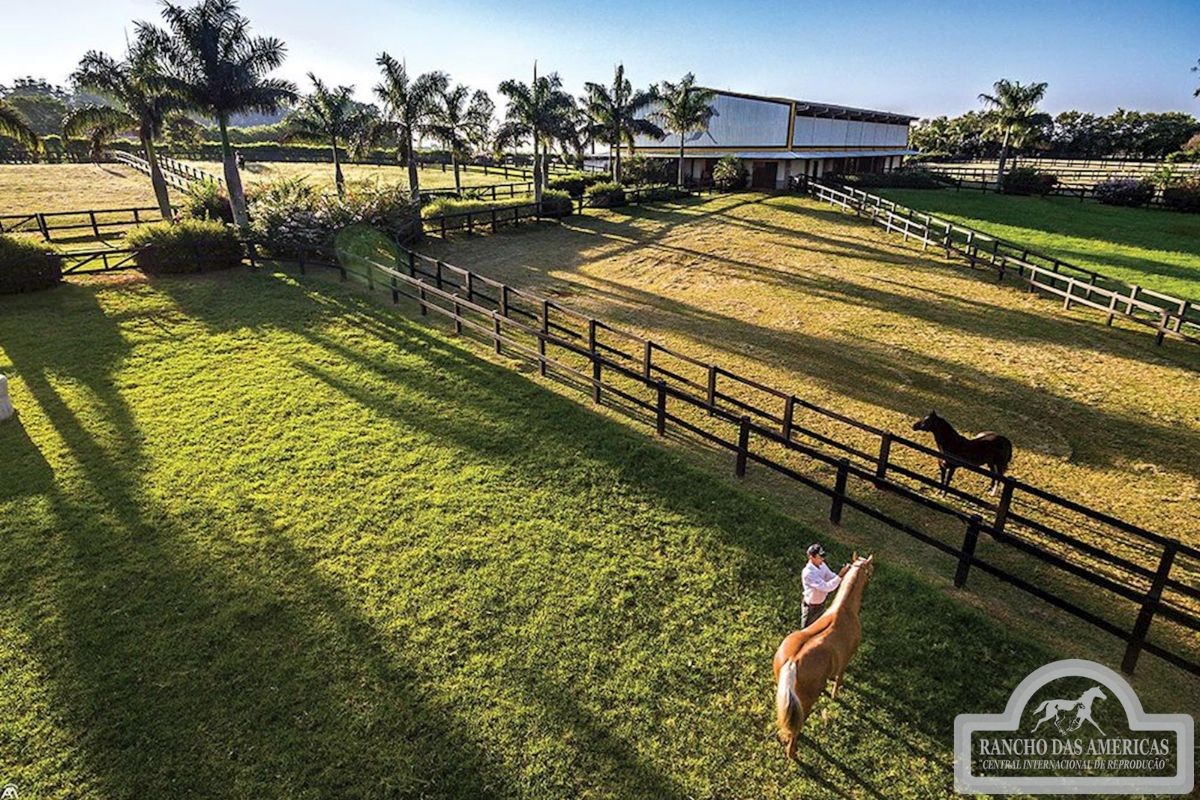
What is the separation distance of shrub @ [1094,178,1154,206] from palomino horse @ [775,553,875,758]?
176ft

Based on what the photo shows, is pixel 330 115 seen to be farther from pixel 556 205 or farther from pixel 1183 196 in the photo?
pixel 1183 196

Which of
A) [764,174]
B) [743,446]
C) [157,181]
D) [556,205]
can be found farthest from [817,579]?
[764,174]

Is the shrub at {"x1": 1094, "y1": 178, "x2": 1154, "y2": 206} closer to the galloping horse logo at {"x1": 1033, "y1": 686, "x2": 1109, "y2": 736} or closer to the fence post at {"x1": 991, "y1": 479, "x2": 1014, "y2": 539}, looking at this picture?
the fence post at {"x1": 991, "y1": 479, "x2": 1014, "y2": 539}

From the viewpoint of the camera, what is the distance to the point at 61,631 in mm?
5797

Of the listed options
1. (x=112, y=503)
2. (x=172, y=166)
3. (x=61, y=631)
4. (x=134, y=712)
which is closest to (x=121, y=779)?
(x=134, y=712)

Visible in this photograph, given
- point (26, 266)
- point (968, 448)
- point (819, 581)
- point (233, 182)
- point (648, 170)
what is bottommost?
point (968, 448)

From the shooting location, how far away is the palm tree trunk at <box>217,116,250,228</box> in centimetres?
2166

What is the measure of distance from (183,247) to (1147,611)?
896 inches

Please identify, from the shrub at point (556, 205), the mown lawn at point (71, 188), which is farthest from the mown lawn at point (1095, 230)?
the mown lawn at point (71, 188)

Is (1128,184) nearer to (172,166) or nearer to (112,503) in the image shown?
(112,503)

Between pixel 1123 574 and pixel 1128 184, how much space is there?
50.5m

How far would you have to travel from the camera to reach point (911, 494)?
6664mm

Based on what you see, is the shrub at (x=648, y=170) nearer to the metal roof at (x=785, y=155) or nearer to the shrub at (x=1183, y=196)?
the metal roof at (x=785, y=155)

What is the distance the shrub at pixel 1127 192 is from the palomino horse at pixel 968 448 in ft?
160
